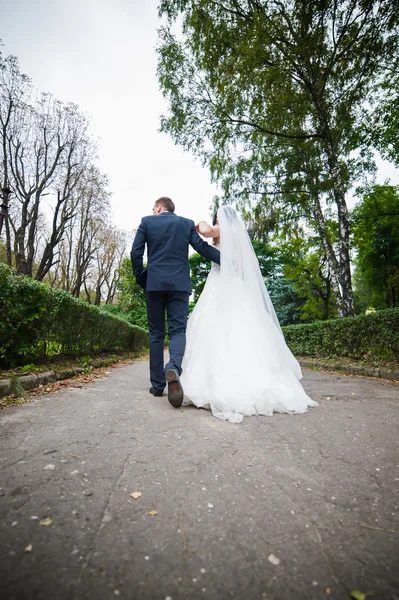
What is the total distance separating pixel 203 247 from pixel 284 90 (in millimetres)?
9014

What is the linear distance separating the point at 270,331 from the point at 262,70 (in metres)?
10.3

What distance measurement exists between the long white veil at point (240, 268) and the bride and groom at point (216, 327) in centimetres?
1

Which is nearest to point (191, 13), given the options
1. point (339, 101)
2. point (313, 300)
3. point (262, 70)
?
point (262, 70)

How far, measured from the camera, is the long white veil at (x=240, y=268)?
140 inches

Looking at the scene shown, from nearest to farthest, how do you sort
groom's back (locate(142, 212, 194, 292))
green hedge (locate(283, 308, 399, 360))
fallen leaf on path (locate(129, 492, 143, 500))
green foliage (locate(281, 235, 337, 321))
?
fallen leaf on path (locate(129, 492, 143, 500)) < groom's back (locate(142, 212, 194, 292)) < green hedge (locate(283, 308, 399, 360)) < green foliage (locate(281, 235, 337, 321))

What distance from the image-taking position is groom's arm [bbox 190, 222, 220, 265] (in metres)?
3.68

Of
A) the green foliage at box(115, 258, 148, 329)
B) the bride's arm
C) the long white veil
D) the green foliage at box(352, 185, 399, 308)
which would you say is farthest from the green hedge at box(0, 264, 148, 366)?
the green foliage at box(115, 258, 148, 329)

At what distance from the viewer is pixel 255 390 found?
9.39 ft

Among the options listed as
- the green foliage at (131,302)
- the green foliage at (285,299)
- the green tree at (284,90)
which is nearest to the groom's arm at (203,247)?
the green tree at (284,90)

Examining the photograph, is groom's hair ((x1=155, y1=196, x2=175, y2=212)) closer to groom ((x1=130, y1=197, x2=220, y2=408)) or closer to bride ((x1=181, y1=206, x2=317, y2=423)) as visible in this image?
groom ((x1=130, y1=197, x2=220, y2=408))

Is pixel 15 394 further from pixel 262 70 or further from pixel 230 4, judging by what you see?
pixel 230 4

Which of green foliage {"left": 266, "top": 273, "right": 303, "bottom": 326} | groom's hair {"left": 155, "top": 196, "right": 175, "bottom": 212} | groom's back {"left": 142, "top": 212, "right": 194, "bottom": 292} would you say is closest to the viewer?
groom's back {"left": 142, "top": 212, "right": 194, "bottom": 292}

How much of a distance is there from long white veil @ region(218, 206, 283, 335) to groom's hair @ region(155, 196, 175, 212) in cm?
73

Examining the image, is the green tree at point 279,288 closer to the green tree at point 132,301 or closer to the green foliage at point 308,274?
the green foliage at point 308,274
